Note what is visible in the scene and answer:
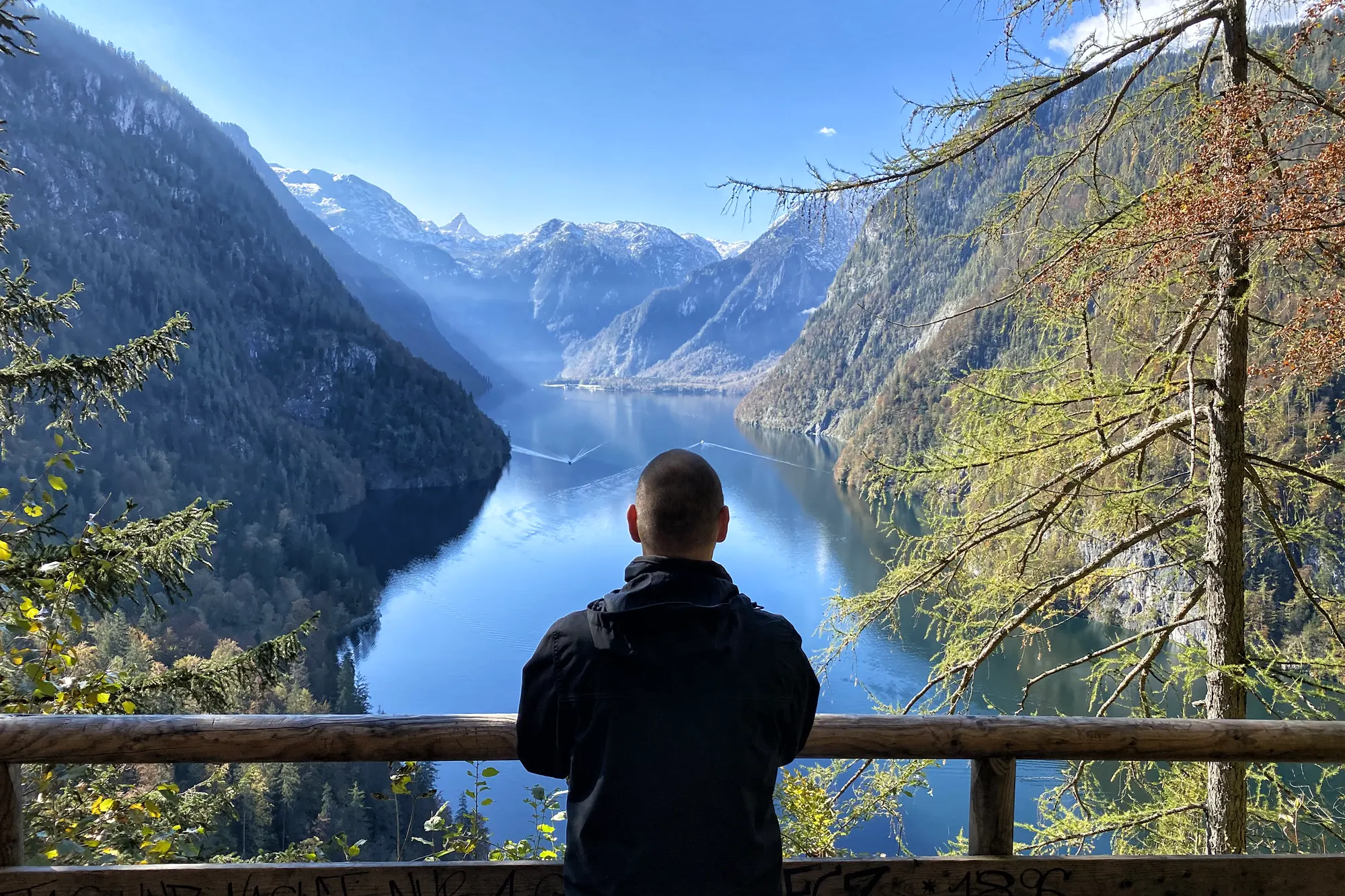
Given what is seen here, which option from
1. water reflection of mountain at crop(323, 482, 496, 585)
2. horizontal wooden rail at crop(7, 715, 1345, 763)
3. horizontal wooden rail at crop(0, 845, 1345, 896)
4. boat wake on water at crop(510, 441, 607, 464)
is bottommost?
water reflection of mountain at crop(323, 482, 496, 585)

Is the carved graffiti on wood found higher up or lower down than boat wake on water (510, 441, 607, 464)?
higher up

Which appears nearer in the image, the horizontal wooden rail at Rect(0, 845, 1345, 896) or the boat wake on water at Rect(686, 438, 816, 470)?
the horizontal wooden rail at Rect(0, 845, 1345, 896)

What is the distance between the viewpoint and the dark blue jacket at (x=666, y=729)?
1.42 meters

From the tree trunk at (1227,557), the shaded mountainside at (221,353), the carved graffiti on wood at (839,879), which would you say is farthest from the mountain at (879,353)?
the carved graffiti on wood at (839,879)

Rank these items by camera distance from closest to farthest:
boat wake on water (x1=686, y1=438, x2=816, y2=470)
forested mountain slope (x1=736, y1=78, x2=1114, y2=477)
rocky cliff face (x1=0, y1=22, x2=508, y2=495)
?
forested mountain slope (x1=736, y1=78, x2=1114, y2=477), rocky cliff face (x1=0, y1=22, x2=508, y2=495), boat wake on water (x1=686, y1=438, x2=816, y2=470)

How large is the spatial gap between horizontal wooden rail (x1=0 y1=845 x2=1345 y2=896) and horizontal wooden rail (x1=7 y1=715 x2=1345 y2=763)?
10.6 inches

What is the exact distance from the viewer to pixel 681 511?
1.52 metres

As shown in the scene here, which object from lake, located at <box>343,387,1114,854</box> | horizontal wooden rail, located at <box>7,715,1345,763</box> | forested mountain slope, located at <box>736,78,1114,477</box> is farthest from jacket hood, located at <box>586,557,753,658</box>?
forested mountain slope, located at <box>736,78,1114,477</box>

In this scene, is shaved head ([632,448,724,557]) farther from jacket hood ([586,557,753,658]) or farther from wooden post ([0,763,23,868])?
wooden post ([0,763,23,868])

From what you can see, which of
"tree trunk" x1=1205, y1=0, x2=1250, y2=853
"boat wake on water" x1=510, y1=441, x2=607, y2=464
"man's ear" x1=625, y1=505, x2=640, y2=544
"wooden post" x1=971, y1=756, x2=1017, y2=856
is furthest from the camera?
"boat wake on water" x1=510, y1=441, x2=607, y2=464

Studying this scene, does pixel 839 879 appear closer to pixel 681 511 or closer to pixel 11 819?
pixel 681 511

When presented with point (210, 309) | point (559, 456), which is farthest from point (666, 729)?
point (210, 309)

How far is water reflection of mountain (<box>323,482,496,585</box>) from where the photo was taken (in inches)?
2478

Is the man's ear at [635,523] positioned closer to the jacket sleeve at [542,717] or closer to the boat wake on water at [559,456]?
the jacket sleeve at [542,717]
